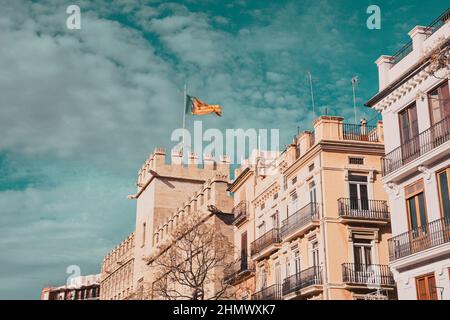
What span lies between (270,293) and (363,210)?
870cm

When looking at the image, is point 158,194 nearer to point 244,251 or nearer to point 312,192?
point 244,251

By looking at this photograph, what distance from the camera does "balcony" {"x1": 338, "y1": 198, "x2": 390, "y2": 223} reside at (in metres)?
34.5

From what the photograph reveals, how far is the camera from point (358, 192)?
118 feet

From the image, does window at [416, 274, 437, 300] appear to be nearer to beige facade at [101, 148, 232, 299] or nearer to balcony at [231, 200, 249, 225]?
balcony at [231, 200, 249, 225]

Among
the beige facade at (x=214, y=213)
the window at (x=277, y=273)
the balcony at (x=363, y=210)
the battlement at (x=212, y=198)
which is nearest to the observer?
the balcony at (x=363, y=210)

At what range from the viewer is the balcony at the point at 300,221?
35.4 meters

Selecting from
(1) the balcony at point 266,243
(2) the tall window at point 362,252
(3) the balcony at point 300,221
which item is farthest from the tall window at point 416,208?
(1) the balcony at point 266,243

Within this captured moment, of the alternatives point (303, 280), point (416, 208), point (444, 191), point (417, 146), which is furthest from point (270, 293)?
point (444, 191)

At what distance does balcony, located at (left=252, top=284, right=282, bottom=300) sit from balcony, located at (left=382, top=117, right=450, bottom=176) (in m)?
12.3

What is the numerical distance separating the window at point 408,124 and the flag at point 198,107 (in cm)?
3011

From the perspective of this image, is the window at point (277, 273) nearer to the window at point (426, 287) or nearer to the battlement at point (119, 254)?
the window at point (426, 287)

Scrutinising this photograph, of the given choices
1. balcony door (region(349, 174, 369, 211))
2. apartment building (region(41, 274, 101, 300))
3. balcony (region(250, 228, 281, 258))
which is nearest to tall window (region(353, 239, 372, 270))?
balcony door (region(349, 174, 369, 211))
